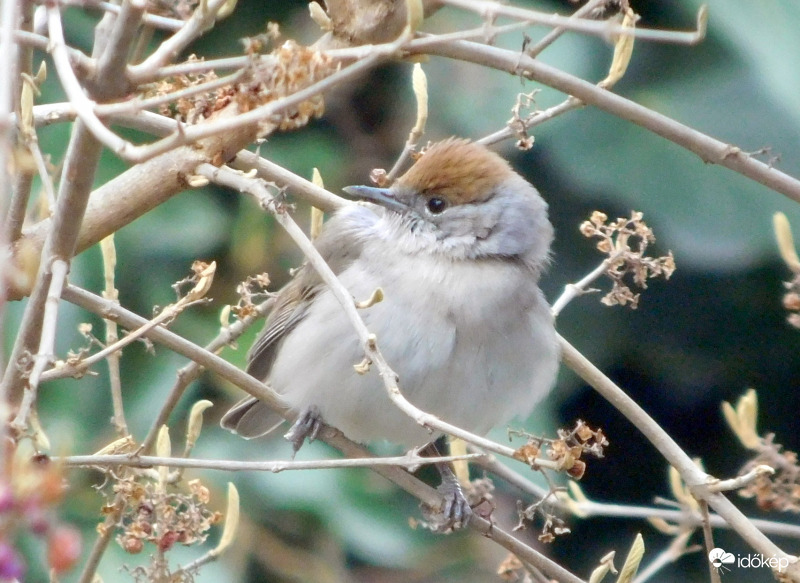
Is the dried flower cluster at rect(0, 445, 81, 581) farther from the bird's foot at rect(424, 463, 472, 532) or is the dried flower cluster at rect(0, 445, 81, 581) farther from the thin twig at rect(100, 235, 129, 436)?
the bird's foot at rect(424, 463, 472, 532)

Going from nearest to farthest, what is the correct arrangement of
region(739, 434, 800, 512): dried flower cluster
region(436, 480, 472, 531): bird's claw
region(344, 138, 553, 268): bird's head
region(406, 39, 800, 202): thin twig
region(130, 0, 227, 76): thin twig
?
region(130, 0, 227, 76): thin twig, region(406, 39, 800, 202): thin twig, region(739, 434, 800, 512): dried flower cluster, region(436, 480, 472, 531): bird's claw, region(344, 138, 553, 268): bird's head

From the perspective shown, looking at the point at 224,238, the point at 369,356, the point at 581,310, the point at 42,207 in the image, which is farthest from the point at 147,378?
the point at 369,356

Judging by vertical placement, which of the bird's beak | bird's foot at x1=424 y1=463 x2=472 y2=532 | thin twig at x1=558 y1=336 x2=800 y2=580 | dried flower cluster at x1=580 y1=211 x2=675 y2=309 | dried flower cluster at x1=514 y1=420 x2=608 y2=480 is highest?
dried flower cluster at x1=580 y1=211 x2=675 y2=309

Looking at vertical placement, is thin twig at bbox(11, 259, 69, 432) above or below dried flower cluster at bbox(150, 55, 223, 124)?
below

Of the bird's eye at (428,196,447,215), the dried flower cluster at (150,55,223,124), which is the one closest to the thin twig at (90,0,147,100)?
the dried flower cluster at (150,55,223,124)

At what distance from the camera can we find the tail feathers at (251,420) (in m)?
3.61

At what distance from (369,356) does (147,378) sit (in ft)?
8.76

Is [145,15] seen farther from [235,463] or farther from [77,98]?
[235,463]

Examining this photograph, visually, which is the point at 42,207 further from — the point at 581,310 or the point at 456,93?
the point at 581,310

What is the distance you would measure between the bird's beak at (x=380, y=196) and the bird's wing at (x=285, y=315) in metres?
0.16

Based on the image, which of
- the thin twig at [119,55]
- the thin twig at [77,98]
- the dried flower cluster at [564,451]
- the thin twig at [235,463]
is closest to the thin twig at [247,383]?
the thin twig at [235,463]

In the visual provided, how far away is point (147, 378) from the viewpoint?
4.14 metres

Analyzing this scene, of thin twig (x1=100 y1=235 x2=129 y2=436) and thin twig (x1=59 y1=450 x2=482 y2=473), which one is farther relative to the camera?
thin twig (x1=100 y1=235 x2=129 y2=436)

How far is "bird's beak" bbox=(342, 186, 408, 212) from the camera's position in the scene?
337 cm
